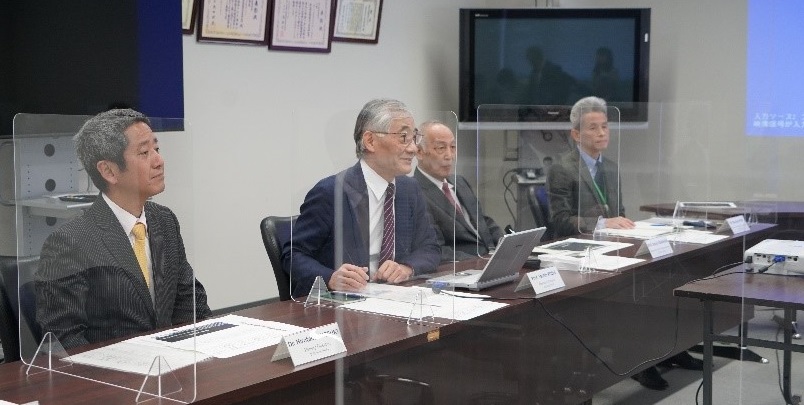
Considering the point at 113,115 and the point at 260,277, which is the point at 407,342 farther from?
the point at 260,277

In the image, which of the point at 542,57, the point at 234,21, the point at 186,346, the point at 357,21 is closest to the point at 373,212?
the point at 186,346

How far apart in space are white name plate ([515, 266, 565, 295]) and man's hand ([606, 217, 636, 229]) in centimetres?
66

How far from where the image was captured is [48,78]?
396cm

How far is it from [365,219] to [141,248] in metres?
0.85

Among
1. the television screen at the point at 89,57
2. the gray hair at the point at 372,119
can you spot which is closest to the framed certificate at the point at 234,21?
the television screen at the point at 89,57

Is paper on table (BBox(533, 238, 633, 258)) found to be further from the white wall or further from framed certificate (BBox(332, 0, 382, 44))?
framed certificate (BBox(332, 0, 382, 44))

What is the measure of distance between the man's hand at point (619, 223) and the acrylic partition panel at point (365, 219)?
1.09m

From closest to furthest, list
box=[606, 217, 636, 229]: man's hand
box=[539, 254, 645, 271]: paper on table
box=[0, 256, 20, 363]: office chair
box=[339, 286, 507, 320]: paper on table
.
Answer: box=[0, 256, 20, 363]: office chair
box=[339, 286, 507, 320]: paper on table
box=[539, 254, 645, 271]: paper on table
box=[606, 217, 636, 229]: man's hand

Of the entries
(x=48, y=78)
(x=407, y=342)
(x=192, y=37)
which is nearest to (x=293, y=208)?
(x=407, y=342)

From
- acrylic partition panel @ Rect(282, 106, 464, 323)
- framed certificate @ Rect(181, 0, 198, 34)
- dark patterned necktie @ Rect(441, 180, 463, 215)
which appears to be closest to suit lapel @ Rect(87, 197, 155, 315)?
acrylic partition panel @ Rect(282, 106, 464, 323)

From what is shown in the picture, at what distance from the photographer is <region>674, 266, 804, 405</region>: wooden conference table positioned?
8.12 feet

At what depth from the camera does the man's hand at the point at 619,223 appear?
12.2 ft

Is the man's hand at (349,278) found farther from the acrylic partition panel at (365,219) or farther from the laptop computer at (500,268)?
the laptop computer at (500,268)

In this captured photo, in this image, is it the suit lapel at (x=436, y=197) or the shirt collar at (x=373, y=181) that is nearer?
the shirt collar at (x=373, y=181)
